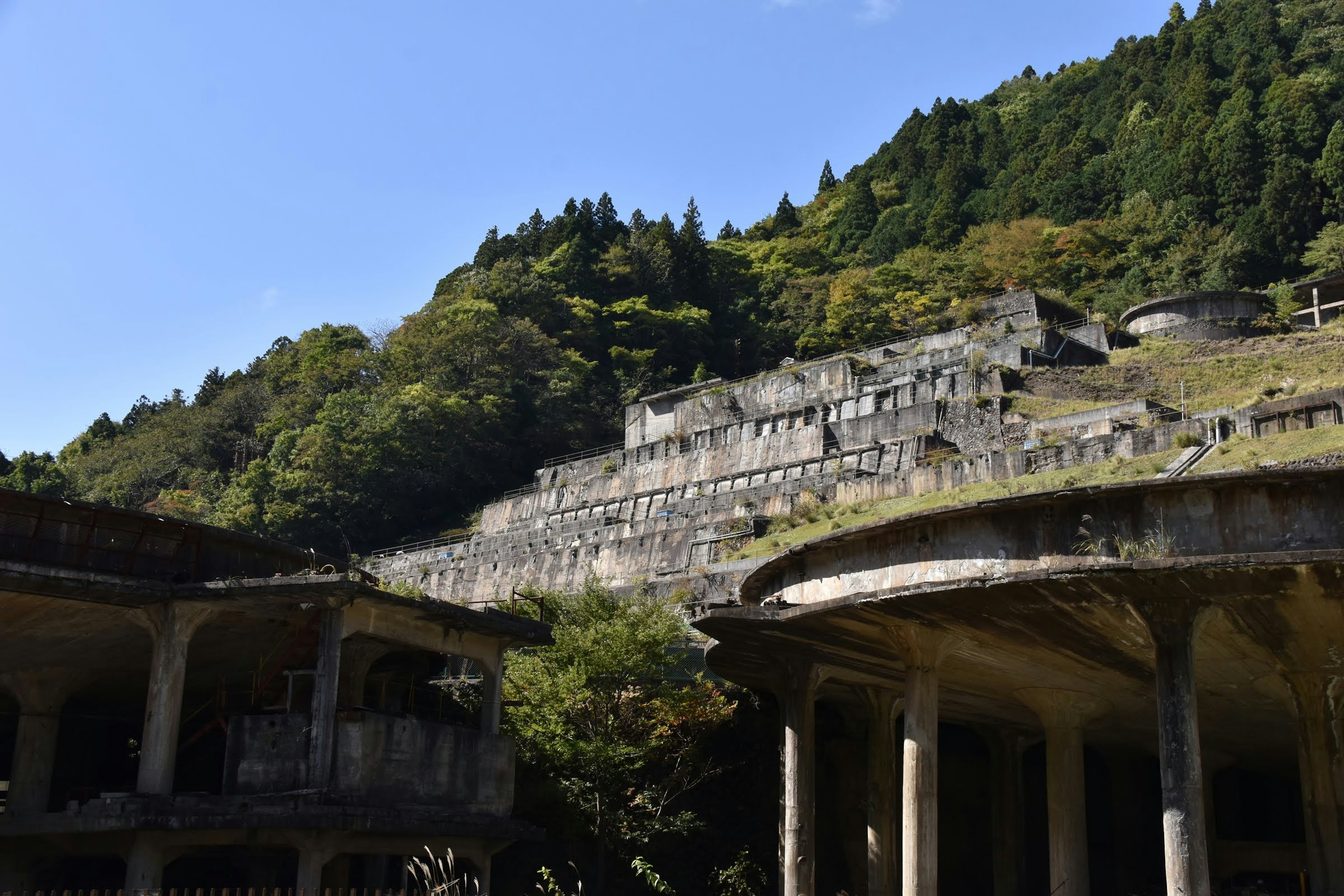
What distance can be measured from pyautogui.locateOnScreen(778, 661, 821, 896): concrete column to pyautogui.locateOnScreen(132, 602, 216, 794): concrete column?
30.6 ft

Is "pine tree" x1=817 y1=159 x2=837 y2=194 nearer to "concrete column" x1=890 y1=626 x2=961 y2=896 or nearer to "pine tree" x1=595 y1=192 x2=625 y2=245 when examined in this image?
"pine tree" x1=595 y1=192 x2=625 y2=245

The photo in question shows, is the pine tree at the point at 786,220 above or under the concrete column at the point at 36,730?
above

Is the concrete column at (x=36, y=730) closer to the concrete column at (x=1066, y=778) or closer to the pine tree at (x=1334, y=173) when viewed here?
the concrete column at (x=1066, y=778)

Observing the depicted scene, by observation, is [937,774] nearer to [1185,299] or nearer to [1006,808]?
[1006,808]

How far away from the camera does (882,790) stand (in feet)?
75.6

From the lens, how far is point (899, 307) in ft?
240

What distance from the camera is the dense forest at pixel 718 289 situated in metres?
66.9

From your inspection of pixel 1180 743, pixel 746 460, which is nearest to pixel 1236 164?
pixel 746 460

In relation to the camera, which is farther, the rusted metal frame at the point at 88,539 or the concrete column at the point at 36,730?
the concrete column at the point at 36,730

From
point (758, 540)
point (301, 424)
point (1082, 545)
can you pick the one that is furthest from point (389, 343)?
point (1082, 545)

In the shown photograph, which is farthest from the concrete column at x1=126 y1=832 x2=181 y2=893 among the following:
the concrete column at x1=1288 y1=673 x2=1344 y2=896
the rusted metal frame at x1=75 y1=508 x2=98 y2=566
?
the concrete column at x1=1288 y1=673 x2=1344 y2=896

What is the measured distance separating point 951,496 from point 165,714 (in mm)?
24413

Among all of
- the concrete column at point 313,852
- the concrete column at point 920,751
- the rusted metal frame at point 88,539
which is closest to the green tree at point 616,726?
the concrete column at point 313,852

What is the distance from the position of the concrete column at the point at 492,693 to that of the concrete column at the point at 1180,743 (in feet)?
37.4
